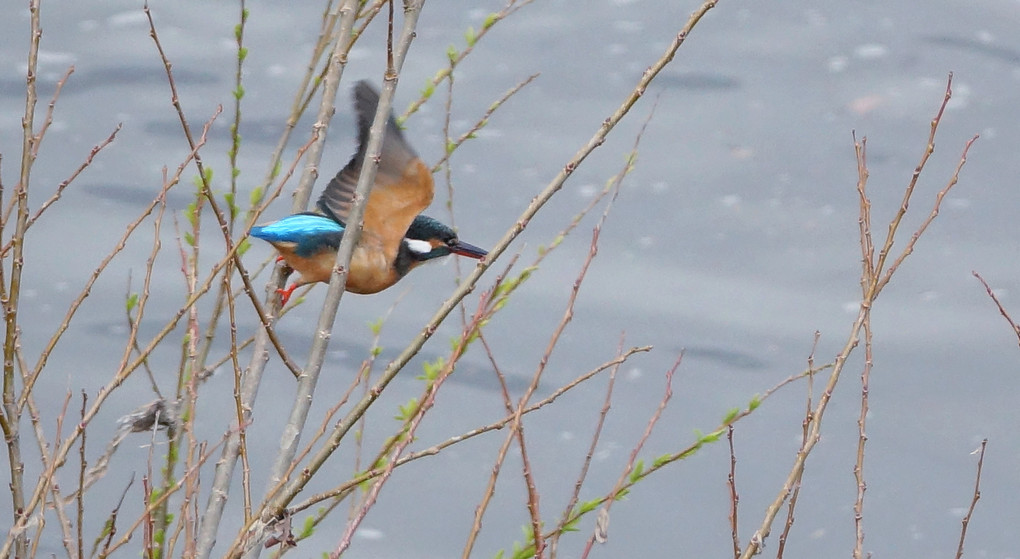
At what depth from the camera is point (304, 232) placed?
8.91 ft

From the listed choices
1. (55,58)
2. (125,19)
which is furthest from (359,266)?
(125,19)

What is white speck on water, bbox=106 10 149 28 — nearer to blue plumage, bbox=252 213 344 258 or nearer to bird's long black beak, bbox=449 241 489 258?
bird's long black beak, bbox=449 241 489 258

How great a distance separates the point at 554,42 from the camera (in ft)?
24.3

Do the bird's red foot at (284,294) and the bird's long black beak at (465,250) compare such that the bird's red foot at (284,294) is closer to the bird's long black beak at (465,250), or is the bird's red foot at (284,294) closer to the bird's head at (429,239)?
the bird's head at (429,239)

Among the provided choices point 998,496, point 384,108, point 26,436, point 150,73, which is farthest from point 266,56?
point 384,108

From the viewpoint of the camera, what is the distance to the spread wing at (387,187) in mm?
2572

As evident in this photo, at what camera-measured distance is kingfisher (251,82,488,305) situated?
270 centimetres

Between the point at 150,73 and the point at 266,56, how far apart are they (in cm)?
60

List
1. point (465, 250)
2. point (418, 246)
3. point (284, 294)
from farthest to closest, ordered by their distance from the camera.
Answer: point (465, 250) → point (418, 246) → point (284, 294)

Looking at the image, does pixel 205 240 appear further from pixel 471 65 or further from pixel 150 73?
pixel 471 65

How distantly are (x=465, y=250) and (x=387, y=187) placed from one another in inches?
20.9

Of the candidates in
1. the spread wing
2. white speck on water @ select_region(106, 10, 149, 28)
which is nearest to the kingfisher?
the spread wing

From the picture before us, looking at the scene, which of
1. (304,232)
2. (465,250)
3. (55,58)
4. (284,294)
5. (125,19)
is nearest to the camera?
(304,232)

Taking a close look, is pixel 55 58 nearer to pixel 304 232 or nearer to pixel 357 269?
pixel 357 269
